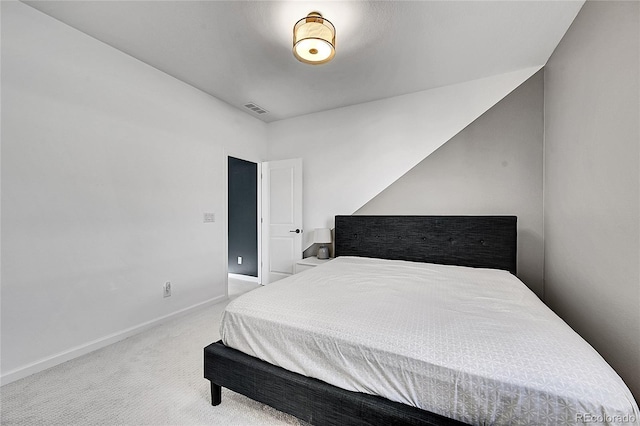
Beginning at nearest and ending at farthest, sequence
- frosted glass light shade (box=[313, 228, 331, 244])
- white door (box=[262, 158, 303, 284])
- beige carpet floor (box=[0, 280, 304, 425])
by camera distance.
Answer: beige carpet floor (box=[0, 280, 304, 425]), frosted glass light shade (box=[313, 228, 331, 244]), white door (box=[262, 158, 303, 284])

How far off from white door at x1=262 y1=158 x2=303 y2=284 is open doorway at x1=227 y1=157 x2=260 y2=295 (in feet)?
1.29

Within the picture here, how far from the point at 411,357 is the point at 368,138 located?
297 cm

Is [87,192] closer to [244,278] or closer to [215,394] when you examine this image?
[215,394]

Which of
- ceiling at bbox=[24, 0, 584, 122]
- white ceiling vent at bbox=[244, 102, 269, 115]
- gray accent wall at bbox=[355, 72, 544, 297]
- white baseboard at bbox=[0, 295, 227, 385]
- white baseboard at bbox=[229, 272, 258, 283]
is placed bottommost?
white baseboard at bbox=[229, 272, 258, 283]

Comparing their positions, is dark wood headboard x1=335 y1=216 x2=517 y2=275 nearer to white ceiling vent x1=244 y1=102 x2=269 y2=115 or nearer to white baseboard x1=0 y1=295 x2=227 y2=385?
white ceiling vent x1=244 y1=102 x2=269 y2=115

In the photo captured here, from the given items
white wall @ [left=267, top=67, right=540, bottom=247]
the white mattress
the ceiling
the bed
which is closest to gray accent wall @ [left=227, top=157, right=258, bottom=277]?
white wall @ [left=267, top=67, right=540, bottom=247]

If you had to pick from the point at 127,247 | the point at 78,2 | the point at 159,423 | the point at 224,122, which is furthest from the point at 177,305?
the point at 78,2

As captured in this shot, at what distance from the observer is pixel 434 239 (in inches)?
119

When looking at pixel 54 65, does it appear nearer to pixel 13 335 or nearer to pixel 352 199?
pixel 13 335

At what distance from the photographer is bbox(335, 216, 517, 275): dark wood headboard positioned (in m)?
2.76

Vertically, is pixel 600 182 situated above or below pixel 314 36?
below

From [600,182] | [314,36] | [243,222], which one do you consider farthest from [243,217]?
[600,182]

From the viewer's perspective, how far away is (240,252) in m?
4.94

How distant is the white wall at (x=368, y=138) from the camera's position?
3.07 m
